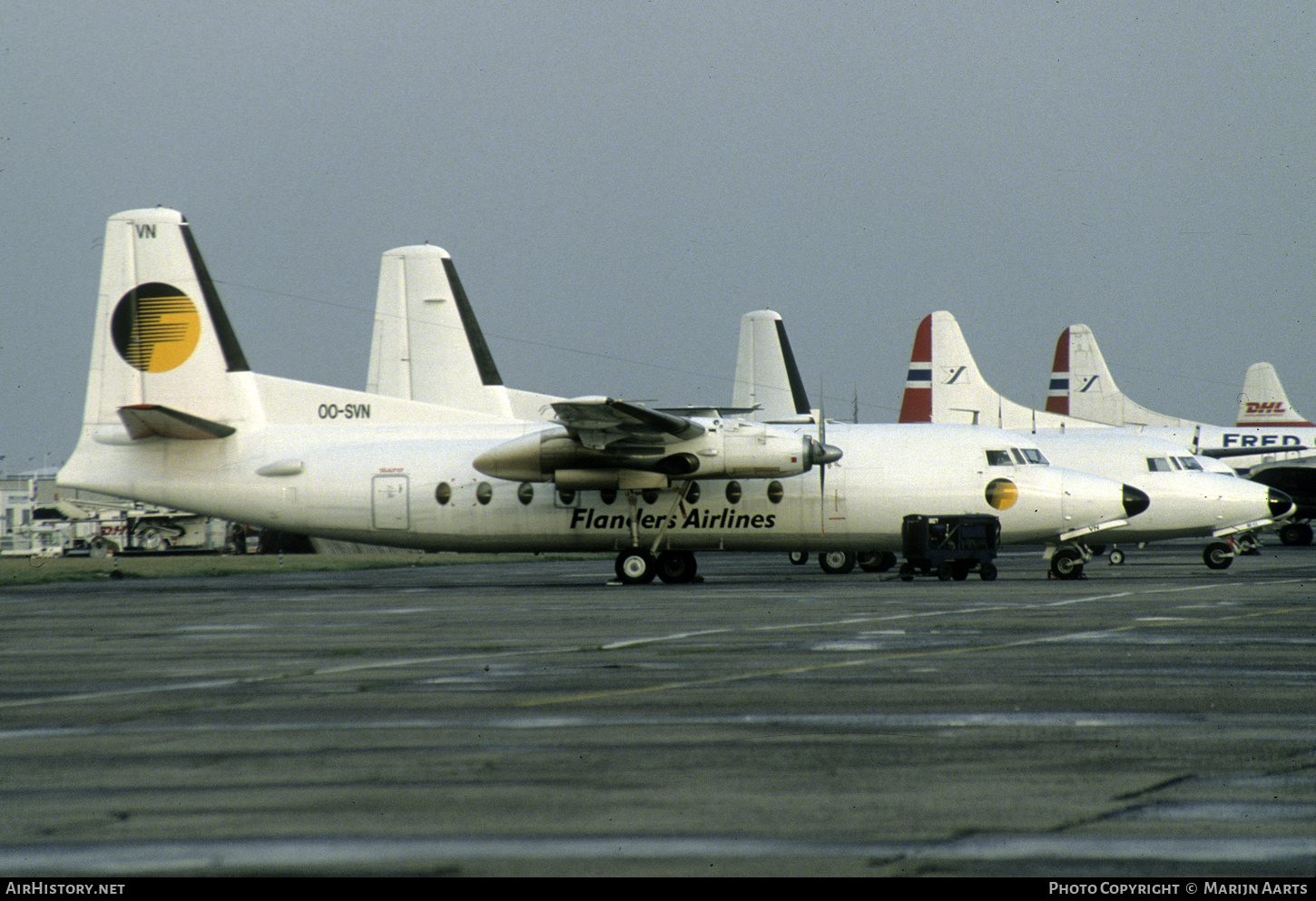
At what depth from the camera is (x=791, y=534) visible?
2556 cm

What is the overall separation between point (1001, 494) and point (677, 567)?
676 centimetres

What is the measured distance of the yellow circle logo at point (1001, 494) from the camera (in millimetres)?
25547

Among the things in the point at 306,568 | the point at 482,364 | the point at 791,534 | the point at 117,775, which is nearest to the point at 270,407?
the point at 482,364

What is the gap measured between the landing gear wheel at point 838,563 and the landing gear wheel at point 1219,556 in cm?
813

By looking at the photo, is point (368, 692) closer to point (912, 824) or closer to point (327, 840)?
point (327, 840)

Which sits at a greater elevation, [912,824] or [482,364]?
[482,364]

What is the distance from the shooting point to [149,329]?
25.9 metres

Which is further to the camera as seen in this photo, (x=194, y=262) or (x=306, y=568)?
(x=306, y=568)

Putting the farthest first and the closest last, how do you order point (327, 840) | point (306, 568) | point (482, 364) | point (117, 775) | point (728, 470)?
1. point (306, 568)
2. point (482, 364)
3. point (728, 470)
4. point (117, 775)
5. point (327, 840)

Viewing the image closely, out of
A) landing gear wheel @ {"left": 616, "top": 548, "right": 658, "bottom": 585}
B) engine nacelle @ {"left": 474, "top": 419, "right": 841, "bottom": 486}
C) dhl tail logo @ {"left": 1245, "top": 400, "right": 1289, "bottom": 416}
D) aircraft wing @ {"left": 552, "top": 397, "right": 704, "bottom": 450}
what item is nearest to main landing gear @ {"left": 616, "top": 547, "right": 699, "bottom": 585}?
landing gear wheel @ {"left": 616, "top": 548, "right": 658, "bottom": 585}

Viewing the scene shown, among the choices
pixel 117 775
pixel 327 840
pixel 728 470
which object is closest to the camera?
pixel 327 840

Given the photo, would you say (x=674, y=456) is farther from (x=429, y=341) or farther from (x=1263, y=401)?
(x=1263, y=401)

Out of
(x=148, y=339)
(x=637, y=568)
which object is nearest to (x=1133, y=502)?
(x=637, y=568)

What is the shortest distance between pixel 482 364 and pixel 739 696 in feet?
88.7
